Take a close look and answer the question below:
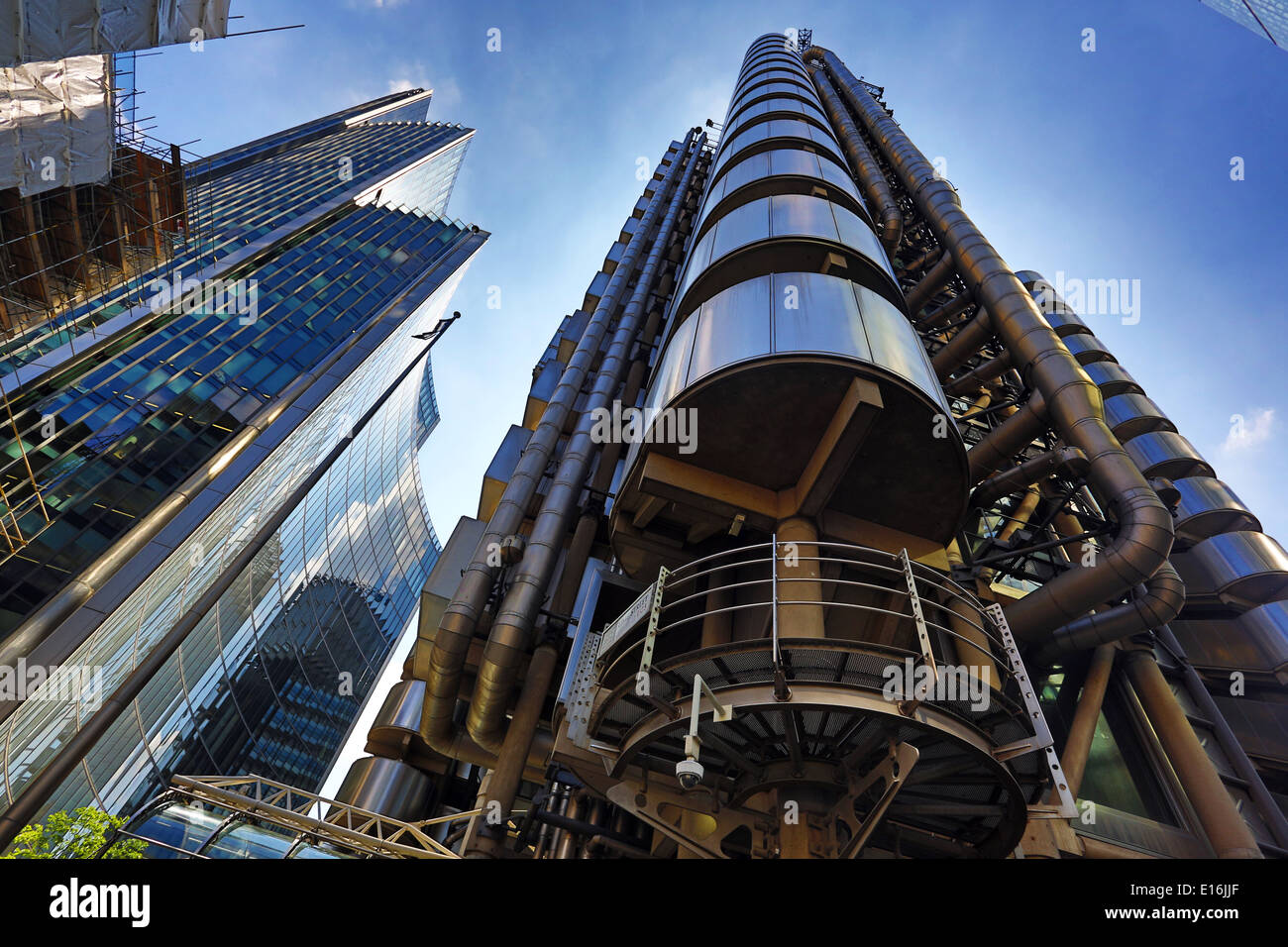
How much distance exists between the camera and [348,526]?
78562 mm

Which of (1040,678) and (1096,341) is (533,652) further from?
(1096,341)

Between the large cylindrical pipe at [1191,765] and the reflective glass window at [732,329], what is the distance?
14908 mm

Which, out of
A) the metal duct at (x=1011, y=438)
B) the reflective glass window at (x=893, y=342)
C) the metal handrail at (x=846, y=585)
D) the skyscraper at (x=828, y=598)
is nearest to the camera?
the metal handrail at (x=846, y=585)

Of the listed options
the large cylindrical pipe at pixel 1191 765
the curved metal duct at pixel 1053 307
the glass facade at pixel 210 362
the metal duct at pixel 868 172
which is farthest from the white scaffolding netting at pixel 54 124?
the curved metal duct at pixel 1053 307

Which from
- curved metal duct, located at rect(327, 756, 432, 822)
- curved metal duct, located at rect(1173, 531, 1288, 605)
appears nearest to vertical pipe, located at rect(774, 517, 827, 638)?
curved metal duct, located at rect(327, 756, 432, 822)

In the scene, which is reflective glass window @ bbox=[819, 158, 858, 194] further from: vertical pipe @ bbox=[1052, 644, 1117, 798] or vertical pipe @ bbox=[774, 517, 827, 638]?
vertical pipe @ bbox=[1052, 644, 1117, 798]

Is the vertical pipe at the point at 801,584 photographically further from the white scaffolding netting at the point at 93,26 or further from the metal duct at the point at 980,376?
the white scaffolding netting at the point at 93,26

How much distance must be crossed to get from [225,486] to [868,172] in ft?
151

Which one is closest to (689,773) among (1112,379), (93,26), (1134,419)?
(93,26)

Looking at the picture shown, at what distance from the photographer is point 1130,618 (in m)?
14.8

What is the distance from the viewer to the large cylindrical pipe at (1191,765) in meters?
13.4

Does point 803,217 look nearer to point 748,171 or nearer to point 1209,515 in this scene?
point 748,171
